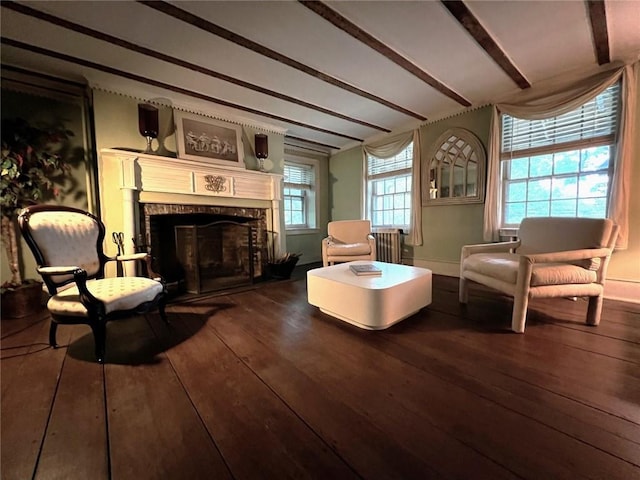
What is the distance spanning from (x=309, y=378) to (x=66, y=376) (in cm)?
130

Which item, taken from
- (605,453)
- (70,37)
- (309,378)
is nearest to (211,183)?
(70,37)

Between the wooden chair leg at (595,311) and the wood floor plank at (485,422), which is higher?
the wooden chair leg at (595,311)

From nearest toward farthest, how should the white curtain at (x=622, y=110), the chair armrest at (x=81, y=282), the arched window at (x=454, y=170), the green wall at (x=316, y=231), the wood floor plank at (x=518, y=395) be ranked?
the wood floor plank at (x=518, y=395), the chair armrest at (x=81, y=282), the white curtain at (x=622, y=110), the arched window at (x=454, y=170), the green wall at (x=316, y=231)

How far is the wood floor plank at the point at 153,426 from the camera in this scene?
0.82 m

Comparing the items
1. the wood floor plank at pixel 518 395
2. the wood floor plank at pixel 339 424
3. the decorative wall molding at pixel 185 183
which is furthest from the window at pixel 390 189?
the wood floor plank at pixel 339 424

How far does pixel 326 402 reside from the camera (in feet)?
3.67

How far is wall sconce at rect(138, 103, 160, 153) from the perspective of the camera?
2.67 metres

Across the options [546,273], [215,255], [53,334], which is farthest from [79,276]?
[546,273]

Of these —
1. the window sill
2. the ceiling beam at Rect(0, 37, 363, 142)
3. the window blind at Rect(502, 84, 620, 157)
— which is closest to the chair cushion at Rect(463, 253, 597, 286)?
the window blind at Rect(502, 84, 620, 157)

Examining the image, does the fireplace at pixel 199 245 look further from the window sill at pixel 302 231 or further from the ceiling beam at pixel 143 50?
the ceiling beam at pixel 143 50

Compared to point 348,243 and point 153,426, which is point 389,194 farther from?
point 153,426

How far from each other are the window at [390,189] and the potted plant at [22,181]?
13.6ft

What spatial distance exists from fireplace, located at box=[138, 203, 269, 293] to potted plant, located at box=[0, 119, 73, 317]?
2.72 feet

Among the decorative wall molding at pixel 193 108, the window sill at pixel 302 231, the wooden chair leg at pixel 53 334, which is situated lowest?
the wooden chair leg at pixel 53 334
